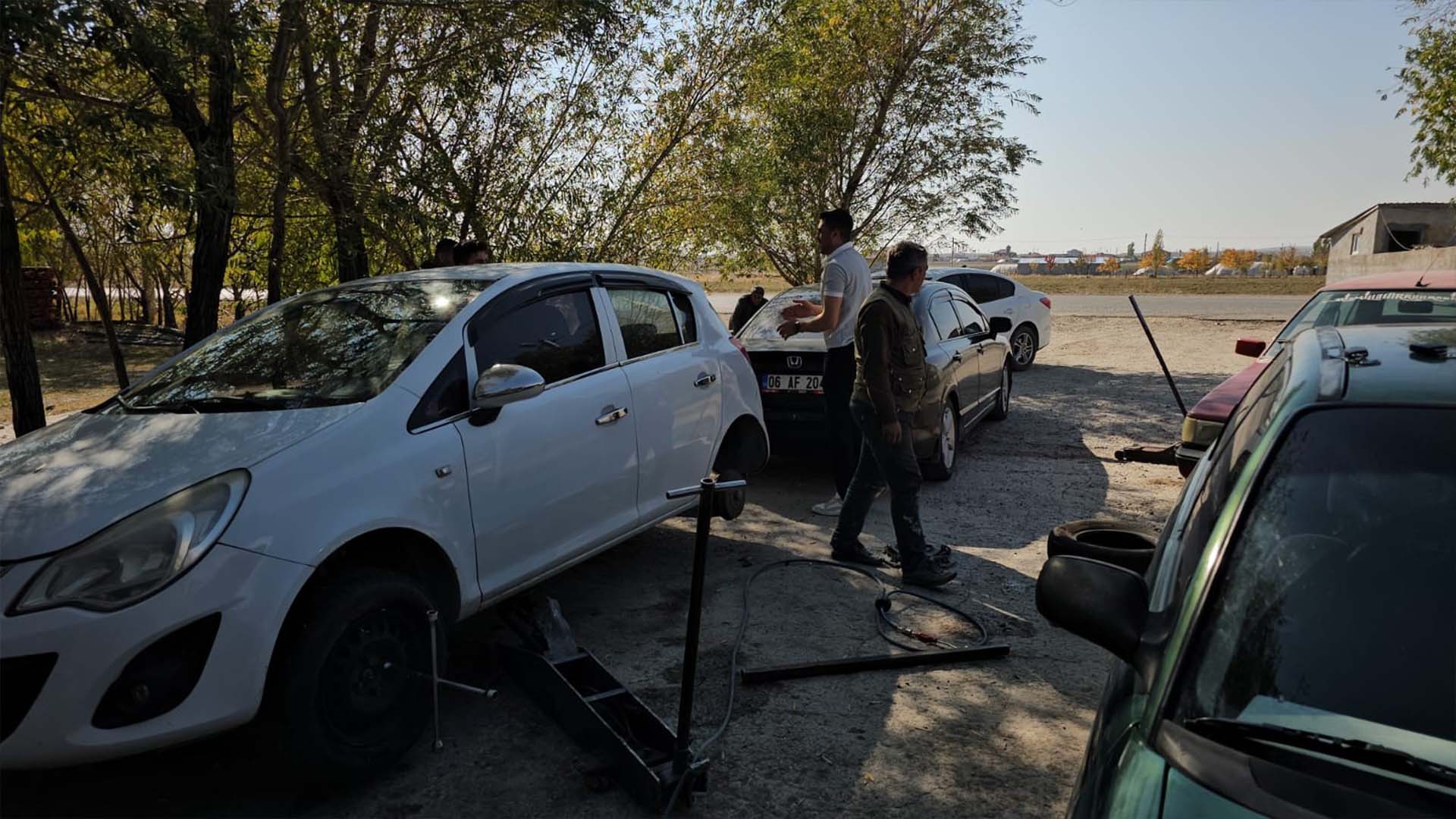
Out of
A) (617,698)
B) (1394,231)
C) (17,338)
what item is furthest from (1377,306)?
(1394,231)

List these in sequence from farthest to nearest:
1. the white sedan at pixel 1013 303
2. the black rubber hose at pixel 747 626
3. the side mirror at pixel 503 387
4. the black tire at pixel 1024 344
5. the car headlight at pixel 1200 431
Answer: the black tire at pixel 1024 344, the white sedan at pixel 1013 303, the car headlight at pixel 1200 431, the side mirror at pixel 503 387, the black rubber hose at pixel 747 626

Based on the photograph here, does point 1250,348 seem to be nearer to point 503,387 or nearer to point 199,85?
point 503,387

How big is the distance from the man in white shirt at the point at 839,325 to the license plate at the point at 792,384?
78cm

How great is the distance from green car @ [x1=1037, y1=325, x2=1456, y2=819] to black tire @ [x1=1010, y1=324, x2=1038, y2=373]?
44.5ft

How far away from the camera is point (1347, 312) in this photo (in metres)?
7.22

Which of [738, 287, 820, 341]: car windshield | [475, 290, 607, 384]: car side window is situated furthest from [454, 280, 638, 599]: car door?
[738, 287, 820, 341]: car windshield

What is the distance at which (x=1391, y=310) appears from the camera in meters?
7.07

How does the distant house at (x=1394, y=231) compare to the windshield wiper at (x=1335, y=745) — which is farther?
the distant house at (x=1394, y=231)

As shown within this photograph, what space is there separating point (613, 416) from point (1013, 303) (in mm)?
11952

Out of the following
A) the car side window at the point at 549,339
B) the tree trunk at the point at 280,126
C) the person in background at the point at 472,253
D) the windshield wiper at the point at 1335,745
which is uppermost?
the tree trunk at the point at 280,126

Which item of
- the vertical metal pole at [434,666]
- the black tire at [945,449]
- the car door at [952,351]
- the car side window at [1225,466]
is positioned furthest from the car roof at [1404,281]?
the vertical metal pole at [434,666]

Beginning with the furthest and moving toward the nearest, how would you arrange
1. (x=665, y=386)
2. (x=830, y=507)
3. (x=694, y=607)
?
(x=830, y=507)
(x=665, y=386)
(x=694, y=607)

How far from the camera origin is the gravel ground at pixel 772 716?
3.23 m

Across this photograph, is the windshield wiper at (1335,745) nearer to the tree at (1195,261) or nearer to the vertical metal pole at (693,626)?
the vertical metal pole at (693,626)
